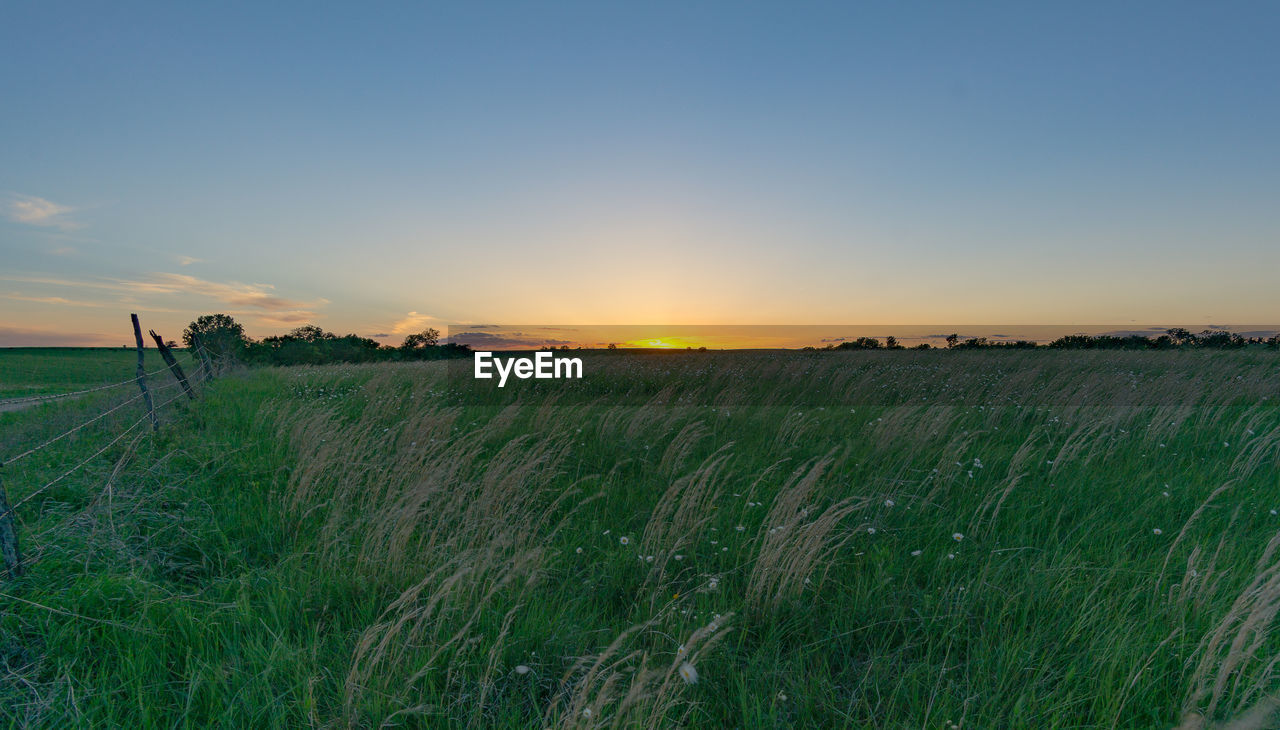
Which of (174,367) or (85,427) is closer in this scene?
(85,427)

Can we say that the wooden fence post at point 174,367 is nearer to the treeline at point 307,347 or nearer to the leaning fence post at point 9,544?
the leaning fence post at point 9,544

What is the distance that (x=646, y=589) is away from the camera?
3412 mm

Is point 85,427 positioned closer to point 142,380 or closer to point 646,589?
point 142,380

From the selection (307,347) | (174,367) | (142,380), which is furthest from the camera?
(307,347)

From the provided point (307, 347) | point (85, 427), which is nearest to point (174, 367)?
point (85, 427)

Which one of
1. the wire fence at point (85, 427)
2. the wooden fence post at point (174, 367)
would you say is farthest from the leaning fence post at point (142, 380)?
the wooden fence post at point (174, 367)

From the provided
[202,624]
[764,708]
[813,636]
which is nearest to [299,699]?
[202,624]

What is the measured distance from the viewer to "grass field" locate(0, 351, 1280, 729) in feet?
8.09

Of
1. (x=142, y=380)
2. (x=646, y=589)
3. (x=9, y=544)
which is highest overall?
(x=142, y=380)

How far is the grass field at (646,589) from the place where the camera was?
2467mm

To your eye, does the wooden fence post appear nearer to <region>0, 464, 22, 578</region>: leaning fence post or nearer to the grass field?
the grass field

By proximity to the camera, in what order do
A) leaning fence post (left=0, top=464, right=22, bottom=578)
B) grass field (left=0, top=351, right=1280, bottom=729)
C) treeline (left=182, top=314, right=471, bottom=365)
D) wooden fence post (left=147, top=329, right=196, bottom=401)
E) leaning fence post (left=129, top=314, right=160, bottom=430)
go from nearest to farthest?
grass field (left=0, top=351, right=1280, bottom=729)
leaning fence post (left=0, top=464, right=22, bottom=578)
leaning fence post (left=129, top=314, right=160, bottom=430)
wooden fence post (left=147, top=329, right=196, bottom=401)
treeline (left=182, top=314, right=471, bottom=365)

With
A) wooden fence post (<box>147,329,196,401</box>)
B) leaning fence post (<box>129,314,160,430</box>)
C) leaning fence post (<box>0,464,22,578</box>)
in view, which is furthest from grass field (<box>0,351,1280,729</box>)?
wooden fence post (<box>147,329,196,401</box>)

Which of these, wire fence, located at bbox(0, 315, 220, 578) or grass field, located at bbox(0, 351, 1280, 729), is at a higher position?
wire fence, located at bbox(0, 315, 220, 578)
